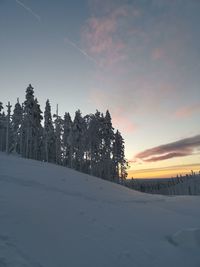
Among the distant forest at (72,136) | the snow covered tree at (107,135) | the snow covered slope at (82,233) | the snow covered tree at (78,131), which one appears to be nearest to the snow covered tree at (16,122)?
the distant forest at (72,136)

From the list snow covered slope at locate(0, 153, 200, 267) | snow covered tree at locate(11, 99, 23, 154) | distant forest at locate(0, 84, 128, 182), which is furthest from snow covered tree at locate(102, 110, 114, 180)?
snow covered slope at locate(0, 153, 200, 267)

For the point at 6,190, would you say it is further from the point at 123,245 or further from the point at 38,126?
the point at 38,126

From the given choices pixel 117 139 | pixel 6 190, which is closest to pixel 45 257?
pixel 6 190

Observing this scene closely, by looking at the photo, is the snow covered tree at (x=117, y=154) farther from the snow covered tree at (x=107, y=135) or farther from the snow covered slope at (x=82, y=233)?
the snow covered slope at (x=82, y=233)

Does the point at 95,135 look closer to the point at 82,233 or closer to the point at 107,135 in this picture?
the point at 107,135

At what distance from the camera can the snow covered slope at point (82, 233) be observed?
9.66 metres

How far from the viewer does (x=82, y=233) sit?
12.3m

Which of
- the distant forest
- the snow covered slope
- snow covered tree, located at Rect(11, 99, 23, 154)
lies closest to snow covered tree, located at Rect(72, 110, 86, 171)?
the distant forest

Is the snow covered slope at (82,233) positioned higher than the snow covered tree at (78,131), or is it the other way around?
the snow covered tree at (78,131)

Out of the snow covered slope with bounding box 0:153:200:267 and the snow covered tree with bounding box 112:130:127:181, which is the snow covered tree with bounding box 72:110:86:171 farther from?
the snow covered slope with bounding box 0:153:200:267

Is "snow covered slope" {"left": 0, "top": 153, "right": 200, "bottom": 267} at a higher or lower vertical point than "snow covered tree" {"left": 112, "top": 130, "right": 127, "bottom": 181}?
lower

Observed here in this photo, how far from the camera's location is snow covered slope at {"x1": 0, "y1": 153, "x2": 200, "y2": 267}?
9.66m

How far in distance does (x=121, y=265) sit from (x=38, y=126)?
56975 millimetres

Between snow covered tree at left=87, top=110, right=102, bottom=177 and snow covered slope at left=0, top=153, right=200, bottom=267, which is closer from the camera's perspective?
snow covered slope at left=0, top=153, right=200, bottom=267
